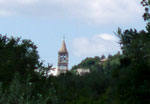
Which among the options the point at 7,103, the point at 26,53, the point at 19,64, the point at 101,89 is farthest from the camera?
the point at 26,53

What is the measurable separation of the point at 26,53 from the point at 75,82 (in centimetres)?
836

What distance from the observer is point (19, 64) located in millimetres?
31359

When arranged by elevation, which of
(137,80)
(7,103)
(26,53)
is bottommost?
(7,103)

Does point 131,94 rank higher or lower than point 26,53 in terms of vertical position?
lower

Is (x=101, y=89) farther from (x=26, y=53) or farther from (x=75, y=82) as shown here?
(x=26, y=53)

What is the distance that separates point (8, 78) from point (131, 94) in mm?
10019

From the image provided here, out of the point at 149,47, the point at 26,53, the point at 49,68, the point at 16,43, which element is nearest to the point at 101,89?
→ the point at 49,68

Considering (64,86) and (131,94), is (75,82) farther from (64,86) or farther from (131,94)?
(131,94)

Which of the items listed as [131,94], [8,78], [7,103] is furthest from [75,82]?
[7,103]

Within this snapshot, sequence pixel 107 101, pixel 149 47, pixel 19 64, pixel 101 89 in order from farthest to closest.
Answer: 1. pixel 19 64
2. pixel 101 89
3. pixel 107 101
4. pixel 149 47

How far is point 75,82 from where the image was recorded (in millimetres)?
30109

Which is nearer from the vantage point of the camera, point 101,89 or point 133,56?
point 133,56

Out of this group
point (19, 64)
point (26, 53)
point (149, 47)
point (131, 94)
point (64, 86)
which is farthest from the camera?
point (26, 53)

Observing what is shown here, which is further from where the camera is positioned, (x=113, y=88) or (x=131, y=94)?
(x=113, y=88)
